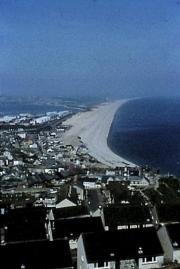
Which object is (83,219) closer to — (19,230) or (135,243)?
(19,230)

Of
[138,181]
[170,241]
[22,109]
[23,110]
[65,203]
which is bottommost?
[138,181]

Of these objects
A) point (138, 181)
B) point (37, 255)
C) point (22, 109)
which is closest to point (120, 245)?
point (37, 255)

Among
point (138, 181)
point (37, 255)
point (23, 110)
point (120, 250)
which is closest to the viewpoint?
point (37, 255)

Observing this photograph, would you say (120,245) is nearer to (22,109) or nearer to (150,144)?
(150,144)

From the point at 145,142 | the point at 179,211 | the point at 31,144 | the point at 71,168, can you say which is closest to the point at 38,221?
the point at 179,211

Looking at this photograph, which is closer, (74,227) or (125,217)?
(74,227)

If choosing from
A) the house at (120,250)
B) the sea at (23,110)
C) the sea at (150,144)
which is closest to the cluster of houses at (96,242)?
the house at (120,250)

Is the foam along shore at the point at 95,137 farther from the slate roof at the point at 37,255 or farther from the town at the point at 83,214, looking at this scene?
the slate roof at the point at 37,255

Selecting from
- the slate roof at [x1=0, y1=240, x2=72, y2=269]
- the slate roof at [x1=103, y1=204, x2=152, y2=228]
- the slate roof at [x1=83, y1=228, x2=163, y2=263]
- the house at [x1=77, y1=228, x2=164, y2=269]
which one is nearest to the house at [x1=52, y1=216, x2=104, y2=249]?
the slate roof at [x1=103, y1=204, x2=152, y2=228]

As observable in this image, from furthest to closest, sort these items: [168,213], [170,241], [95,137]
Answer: [95,137]
[168,213]
[170,241]
